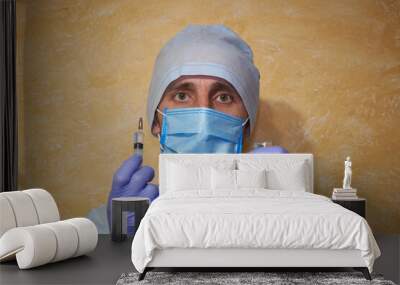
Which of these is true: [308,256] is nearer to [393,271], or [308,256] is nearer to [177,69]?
[393,271]

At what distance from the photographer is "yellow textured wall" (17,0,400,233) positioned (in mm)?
6094

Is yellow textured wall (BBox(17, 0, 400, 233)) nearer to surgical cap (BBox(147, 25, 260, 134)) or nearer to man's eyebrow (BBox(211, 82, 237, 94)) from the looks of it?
surgical cap (BBox(147, 25, 260, 134))

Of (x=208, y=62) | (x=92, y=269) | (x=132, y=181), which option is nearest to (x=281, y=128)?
(x=208, y=62)

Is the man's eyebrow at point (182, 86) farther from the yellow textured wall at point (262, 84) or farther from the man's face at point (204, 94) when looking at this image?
the yellow textured wall at point (262, 84)

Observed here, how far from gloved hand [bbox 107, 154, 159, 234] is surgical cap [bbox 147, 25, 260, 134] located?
1.62ft

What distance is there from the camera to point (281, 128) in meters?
6.13

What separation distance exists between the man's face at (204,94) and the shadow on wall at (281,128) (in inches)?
11.1

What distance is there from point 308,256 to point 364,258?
0.36 metres

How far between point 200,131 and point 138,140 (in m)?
0.67

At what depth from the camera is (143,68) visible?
20.3 ft

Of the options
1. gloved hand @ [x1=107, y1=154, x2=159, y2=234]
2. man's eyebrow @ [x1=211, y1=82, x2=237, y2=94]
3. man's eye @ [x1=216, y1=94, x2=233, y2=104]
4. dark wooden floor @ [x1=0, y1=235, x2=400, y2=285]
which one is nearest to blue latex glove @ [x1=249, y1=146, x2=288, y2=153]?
man's eye @ [x1=216, y1=94, x2=233, y2=104]

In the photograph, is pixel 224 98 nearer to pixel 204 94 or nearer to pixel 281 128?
pixel 204 94

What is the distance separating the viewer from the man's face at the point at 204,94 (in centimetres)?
592

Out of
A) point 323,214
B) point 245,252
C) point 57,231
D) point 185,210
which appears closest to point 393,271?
point 323,214
